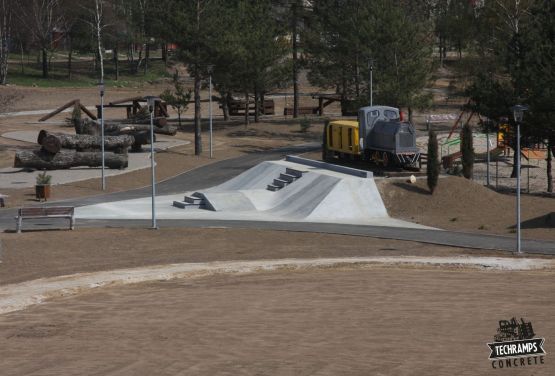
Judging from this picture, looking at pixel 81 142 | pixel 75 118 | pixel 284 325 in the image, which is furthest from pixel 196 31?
pixel 284 325

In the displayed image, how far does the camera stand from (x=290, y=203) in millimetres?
45844

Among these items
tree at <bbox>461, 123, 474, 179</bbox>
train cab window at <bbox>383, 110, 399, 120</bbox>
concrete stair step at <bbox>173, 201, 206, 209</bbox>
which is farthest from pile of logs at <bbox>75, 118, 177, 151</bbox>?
tree at <bbox>461, 123, 474, 179</bbox>

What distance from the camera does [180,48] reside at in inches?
2591

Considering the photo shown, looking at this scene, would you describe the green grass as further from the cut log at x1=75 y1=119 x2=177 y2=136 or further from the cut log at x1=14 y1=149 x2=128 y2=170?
the cut log at x1=14 y1=149 x2=128 y2=170

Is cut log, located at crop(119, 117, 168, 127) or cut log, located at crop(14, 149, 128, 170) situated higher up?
cut log, located at crop(119, 117, 168, 127)

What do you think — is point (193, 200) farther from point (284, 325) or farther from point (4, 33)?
point (4, 33)

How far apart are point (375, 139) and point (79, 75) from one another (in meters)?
68.5

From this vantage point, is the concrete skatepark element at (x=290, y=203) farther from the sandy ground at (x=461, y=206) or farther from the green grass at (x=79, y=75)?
the green grass at (x=79, y=75)

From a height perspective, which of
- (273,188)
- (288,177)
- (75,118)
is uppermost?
(75,118)

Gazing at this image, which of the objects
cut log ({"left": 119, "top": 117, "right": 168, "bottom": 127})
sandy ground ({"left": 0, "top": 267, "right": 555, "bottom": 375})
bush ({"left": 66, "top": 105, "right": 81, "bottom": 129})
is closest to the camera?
sandy ground ({"left": 0, "top": 267, "right": 555, "bottom": 375})

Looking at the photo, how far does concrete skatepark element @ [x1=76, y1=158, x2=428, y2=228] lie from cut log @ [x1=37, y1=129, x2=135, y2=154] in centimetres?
908

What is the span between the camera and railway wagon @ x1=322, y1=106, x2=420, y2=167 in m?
48.0

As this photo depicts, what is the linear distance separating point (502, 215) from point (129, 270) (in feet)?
60.8

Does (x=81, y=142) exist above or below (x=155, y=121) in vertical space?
below
